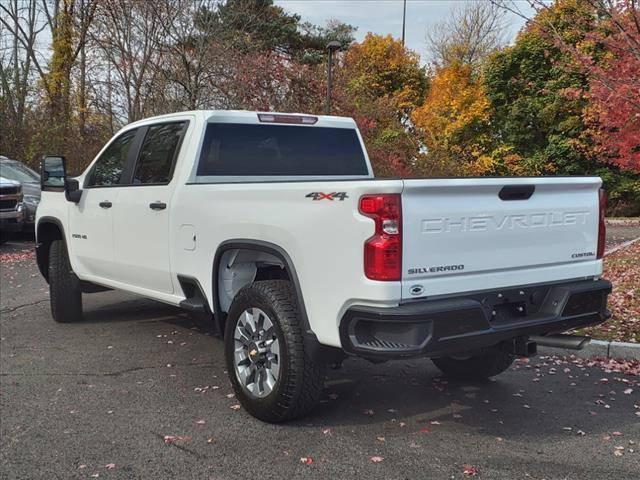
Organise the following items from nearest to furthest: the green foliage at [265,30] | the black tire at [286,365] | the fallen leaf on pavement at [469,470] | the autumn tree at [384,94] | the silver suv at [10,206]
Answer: the fallen leaf on pavement at [469,470] → the black tire at [286,365] → the silver suv at [10,206] → the green foliage at [265,30] → the autumn tree at [384,94]

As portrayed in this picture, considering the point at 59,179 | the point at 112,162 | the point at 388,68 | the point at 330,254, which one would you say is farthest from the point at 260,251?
the point at 388,68

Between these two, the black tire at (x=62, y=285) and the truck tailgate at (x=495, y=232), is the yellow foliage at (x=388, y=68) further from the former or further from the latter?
the truck tailgate at (x=495, y=232)

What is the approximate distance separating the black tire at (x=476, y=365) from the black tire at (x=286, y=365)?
4.70 ft

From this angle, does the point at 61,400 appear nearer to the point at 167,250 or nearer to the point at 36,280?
the point at 167,250

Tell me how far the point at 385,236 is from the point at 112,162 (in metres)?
3.57

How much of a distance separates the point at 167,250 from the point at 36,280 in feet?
19.6

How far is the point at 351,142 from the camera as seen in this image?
577 cm

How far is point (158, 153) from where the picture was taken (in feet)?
17.3

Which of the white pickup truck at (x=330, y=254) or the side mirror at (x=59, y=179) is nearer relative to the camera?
the white pickup truck at (x=330, y=254)

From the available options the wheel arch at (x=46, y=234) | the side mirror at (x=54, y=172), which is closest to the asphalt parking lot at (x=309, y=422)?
the wheel arch at (x=46, y=234)

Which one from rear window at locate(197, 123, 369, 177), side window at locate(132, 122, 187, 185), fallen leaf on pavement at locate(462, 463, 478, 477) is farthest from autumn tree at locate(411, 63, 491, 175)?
fallen leaf on pavement at locate(462, 463, 478, 477)

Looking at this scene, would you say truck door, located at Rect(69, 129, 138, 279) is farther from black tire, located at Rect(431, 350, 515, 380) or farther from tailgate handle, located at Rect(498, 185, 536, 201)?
tailgate handle, located at Rect(498, 185, 536, 201)

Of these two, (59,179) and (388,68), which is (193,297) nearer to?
(59,179)

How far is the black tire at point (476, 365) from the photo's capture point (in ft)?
15.5
